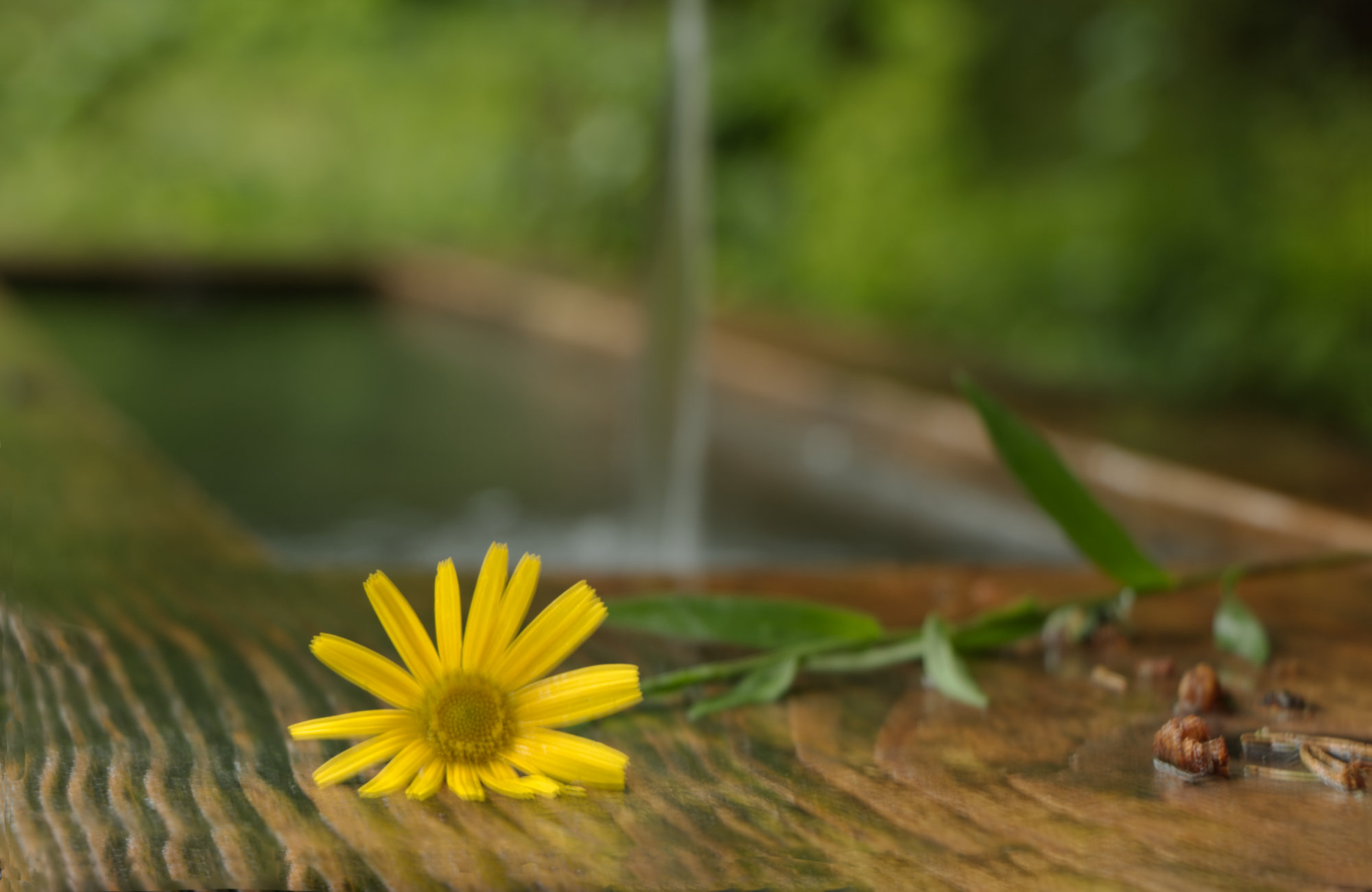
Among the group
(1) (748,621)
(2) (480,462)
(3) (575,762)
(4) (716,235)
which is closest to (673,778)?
(3) (575,762)

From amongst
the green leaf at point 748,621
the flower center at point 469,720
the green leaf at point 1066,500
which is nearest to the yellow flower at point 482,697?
the flower center at point 469,720

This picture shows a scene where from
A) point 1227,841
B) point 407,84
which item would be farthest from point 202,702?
point 407,84

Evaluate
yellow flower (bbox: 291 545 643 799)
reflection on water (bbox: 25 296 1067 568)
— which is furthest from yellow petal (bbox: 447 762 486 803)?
Answer: reflection on water (bbox: 25 296 1067 568)

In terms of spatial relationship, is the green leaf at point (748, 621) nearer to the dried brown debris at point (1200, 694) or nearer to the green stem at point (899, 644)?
the green stem at point (899, 644)

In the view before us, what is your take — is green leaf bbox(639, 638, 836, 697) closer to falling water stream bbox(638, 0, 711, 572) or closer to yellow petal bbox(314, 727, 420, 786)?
yellow petal bbox(314, 727, 420, 786)

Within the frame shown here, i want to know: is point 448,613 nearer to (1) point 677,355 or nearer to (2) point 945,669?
(2) point 945,669

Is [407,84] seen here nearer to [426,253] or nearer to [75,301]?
[426,253]
